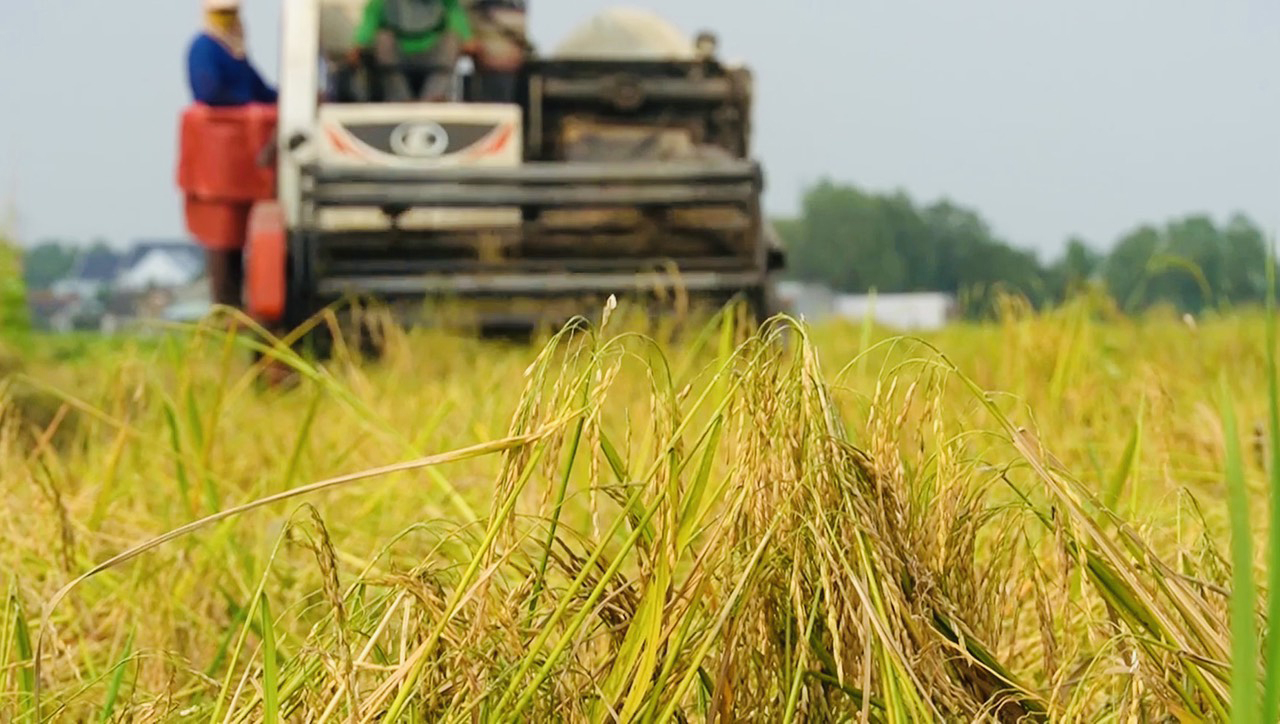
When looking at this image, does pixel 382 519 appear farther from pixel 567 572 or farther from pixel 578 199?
pixel 578 199

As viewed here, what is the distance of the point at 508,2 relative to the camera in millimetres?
6539

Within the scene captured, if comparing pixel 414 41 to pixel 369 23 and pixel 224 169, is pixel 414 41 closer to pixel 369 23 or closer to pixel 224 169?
pixel 369 23

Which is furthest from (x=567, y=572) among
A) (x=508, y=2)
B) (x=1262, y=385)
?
(x=508, y=2)

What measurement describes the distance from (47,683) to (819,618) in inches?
36.2

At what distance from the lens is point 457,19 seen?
20.0 ft

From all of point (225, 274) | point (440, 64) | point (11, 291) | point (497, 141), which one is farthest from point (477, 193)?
point (11, 291)

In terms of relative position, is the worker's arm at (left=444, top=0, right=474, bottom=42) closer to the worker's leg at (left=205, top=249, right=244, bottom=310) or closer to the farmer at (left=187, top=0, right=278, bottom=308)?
the farmer at (left=187, top=0, right=278, bottom=308)

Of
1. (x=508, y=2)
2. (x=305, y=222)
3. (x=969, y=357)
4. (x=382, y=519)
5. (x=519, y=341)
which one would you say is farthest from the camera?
(x=508, y=2)

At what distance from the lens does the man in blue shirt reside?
5863mm

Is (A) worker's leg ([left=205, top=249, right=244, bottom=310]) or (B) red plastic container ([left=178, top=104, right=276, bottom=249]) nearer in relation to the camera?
(B) red plastic container ([left=178, top=104, right=276, bottom=249])

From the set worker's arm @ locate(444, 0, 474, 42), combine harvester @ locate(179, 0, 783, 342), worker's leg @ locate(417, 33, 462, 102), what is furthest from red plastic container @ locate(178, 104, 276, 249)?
worker's arm @ locate(444, 0, 474, 42)

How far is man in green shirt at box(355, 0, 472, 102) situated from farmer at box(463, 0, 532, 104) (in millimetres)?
142

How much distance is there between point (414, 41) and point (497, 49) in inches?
15.5

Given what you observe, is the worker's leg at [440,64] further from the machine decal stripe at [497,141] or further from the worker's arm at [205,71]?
the worker's arm at [205,71]
